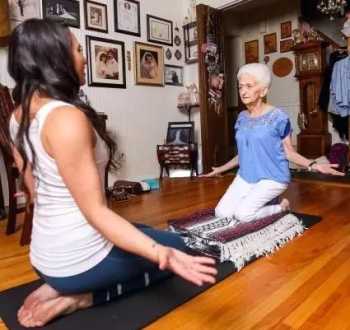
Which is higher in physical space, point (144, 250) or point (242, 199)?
point (144, 250)

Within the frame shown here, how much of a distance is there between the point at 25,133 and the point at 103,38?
2893mm

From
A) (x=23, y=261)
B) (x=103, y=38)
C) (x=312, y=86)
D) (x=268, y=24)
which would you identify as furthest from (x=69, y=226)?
(x=268, y=24)

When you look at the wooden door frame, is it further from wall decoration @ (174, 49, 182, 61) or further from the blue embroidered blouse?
the blue embroidered blouse

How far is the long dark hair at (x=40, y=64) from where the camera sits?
0.85 metres

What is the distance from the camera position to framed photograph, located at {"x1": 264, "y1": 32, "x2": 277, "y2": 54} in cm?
543

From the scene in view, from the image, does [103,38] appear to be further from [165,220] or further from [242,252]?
[242,252]

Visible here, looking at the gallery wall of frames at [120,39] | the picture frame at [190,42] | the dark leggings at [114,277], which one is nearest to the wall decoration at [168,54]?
the gallery wall of frames at [120,39]

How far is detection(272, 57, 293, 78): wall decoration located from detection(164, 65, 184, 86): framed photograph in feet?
6.12

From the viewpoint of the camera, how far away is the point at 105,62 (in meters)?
3.51

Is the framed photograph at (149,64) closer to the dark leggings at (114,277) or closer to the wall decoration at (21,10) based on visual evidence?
the wall decoration at (21,10)

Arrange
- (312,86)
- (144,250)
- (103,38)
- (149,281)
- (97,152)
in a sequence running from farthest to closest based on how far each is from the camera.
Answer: (312,86) < (103,38) < (149,281) < (97,152) < (144,250)

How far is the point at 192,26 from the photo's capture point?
426 cm

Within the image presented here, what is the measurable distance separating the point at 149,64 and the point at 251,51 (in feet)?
8.18

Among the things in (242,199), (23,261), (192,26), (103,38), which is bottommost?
(23,261)
